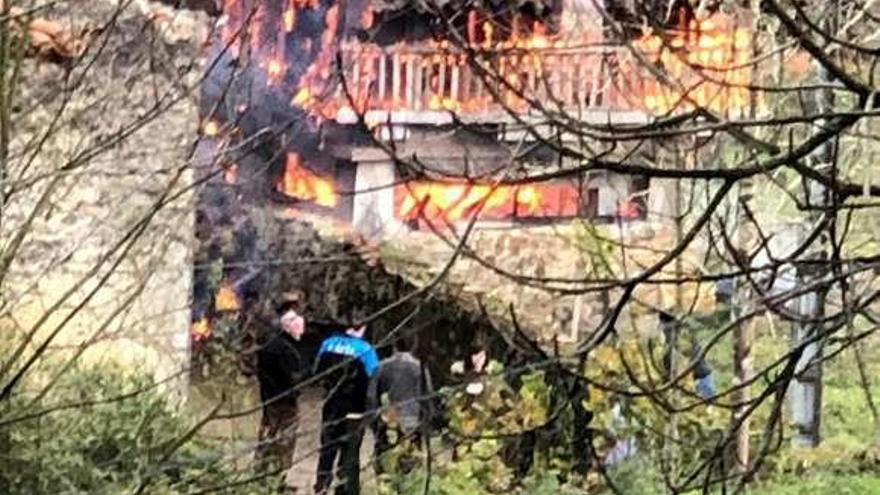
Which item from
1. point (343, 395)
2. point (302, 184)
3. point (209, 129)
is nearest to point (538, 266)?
point (302, 184)

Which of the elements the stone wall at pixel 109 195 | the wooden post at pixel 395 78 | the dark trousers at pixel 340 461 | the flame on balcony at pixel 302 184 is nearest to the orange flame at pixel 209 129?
the stone wall at pixel 109 195

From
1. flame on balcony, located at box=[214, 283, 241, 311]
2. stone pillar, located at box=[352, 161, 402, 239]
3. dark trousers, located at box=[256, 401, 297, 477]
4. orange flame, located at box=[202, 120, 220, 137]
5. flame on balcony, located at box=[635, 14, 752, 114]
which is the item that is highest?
flame on balcony, located at box=[635, 14, 752, 114]

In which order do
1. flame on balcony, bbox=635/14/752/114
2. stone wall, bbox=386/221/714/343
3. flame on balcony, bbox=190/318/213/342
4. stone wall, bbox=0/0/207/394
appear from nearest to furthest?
1. flame on balcony, bbox=635/14/752/114
2. stone wall, bbox=0/0/207/394
3. stone wall, bbox=386/221/714/343
4. flame on balcony, bbox=190/318/213/342

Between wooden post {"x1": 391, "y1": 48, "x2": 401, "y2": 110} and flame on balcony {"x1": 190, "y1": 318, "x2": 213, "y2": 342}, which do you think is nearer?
flame on balcony {"x1": 190, "y1": 318, "x2": 213, "y2": 342}

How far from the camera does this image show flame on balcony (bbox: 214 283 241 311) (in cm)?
1184

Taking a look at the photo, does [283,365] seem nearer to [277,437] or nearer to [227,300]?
[227,300]

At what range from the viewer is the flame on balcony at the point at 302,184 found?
14977mm

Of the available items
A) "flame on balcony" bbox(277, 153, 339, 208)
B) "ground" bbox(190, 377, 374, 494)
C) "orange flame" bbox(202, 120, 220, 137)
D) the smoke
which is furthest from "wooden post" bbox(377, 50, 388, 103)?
"orange flame" bbox(202, 120, 220, 137)

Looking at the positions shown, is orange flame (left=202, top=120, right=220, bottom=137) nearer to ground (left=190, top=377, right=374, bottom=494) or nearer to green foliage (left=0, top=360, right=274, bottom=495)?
green foliage (left=0, top=360, right=274, bottom=495)

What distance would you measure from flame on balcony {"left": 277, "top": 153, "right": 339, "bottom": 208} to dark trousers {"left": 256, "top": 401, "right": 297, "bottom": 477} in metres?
5.81

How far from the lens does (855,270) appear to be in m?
3.45

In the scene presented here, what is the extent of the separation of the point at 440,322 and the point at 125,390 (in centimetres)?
562

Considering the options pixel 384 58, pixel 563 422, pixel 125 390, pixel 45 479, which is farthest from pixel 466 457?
pixel 384 58

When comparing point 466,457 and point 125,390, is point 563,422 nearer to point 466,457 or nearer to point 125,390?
point 466,457
